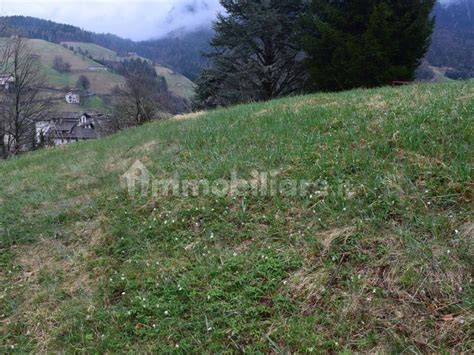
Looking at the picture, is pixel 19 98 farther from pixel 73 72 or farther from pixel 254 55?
pixel 73 72

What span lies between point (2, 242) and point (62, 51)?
138 metres

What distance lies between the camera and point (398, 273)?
2742 millimetres

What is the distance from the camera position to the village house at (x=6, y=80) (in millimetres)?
22309

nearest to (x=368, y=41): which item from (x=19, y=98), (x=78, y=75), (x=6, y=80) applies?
(x=6, y=80)

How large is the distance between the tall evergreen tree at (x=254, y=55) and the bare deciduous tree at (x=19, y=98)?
37.1 ft

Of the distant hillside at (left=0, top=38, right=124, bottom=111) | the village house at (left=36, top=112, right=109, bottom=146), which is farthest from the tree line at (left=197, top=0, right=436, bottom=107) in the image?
the distant hillside at (left=0, top=38, right=124, bottom=111)

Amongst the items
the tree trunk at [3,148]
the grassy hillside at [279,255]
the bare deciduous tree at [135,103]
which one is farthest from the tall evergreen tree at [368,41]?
the tree trunk at [3,148]

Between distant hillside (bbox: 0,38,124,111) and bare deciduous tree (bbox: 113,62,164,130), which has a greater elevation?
distant hillside (bbox: 0,38,124,111)

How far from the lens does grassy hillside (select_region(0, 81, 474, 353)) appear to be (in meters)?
2.58

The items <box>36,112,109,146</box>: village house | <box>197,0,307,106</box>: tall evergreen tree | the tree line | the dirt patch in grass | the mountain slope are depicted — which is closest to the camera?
the dirt patch in grass

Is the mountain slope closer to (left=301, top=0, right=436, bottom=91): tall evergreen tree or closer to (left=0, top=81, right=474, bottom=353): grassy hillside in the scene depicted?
(left=301, top=0, right=436, bottom=91): tall evergreen tree

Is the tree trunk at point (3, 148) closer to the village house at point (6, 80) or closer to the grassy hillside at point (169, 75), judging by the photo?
the village house at point (6, 80)

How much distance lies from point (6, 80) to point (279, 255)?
81.9 feet

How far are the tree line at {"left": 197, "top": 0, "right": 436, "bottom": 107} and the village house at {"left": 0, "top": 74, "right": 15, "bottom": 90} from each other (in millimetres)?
11393
